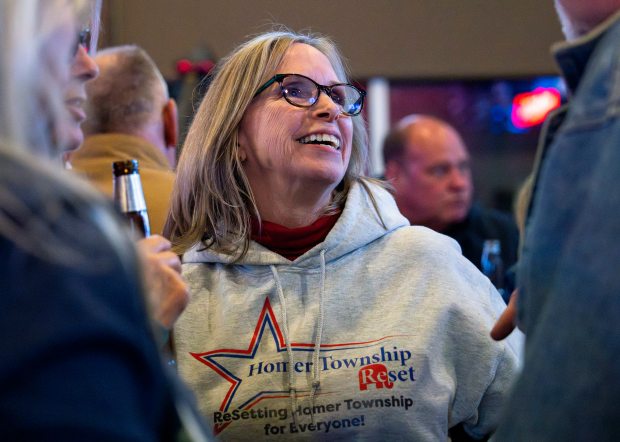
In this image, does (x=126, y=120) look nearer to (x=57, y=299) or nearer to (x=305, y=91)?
(x=305, y=91)

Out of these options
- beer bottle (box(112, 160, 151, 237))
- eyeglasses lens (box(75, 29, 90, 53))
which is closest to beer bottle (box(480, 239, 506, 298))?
beer bottle (box(112, 160, 151, 237))

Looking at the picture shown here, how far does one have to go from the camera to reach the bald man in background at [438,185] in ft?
13.8

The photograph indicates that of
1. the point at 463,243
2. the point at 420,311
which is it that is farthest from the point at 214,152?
the point at 463,243

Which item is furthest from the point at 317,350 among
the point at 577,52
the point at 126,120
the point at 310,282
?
the point at 126,120

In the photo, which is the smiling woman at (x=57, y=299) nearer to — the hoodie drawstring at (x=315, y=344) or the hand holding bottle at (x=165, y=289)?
the hand holding bottle at (x=165, y=289)

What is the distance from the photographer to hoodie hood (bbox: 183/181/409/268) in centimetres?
215

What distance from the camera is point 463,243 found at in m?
4.17

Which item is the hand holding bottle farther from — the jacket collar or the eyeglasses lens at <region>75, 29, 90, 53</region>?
the jacket collar

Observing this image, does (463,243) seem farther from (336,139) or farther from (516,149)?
(516,149)

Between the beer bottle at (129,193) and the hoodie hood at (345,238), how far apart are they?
1.53 ft

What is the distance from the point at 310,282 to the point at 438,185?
2481mm

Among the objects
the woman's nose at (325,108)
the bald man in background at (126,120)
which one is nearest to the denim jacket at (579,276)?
the woman's nose at (325,108)

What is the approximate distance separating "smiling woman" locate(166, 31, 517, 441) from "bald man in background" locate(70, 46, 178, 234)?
599 millimetres

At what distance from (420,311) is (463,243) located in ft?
7.20
